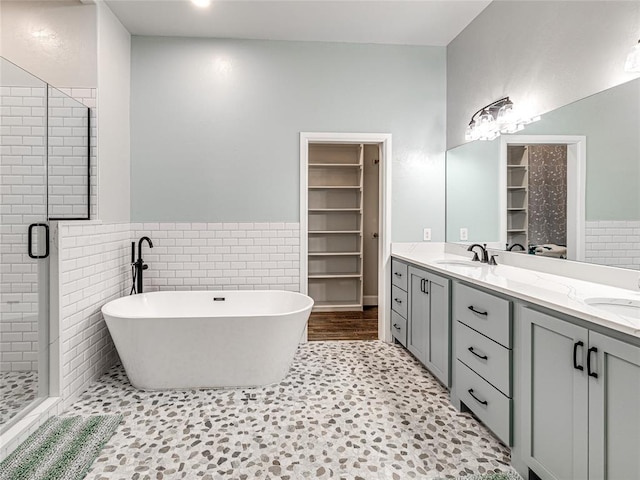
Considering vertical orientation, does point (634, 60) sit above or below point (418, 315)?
above

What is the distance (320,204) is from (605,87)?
12.2 feet

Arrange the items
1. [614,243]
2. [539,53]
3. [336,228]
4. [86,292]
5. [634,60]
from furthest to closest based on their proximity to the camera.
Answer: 1. [336,228]
2. [86,292]
3. [539,53]
4. [614,243]
5. [634,60]

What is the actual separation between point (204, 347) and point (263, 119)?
221 cm

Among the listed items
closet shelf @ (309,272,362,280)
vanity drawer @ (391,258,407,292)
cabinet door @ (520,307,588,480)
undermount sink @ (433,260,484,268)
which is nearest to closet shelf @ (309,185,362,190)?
closet shelf @ (309,272,362,280)

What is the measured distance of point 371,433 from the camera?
230 cm

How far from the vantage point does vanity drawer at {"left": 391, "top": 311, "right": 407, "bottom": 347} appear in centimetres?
358

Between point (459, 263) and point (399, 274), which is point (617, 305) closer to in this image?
point (459, 263)

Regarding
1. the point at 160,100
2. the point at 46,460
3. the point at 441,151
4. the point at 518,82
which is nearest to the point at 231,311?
the point at 46,460

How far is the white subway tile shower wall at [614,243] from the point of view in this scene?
77.2 inches

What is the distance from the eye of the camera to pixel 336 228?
555 cm

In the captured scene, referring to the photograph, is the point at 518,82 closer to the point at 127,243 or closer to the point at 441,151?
the point at 441,151

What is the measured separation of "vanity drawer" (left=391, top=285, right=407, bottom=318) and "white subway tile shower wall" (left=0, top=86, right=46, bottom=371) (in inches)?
109

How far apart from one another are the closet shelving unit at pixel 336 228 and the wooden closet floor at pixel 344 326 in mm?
277

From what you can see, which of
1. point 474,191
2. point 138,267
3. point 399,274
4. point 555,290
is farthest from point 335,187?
point 555,290
